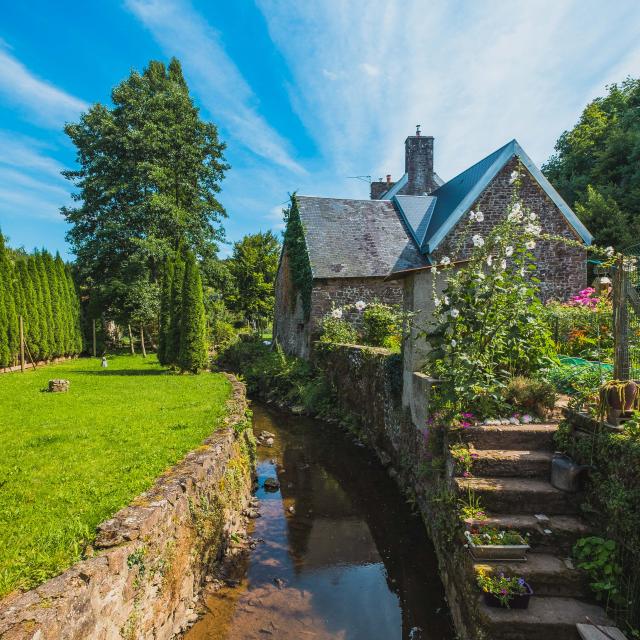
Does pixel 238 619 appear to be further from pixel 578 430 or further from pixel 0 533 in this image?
pixel 578 430

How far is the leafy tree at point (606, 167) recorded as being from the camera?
2139 cm

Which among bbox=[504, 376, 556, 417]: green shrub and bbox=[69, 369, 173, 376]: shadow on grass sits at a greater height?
bbox=[504, 376, 556, 417]: green shrub

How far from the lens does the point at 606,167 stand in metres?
26.2

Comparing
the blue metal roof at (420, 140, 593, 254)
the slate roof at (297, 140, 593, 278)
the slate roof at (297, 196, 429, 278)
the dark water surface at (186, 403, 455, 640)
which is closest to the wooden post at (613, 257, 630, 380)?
the dark water surface at (186, 403, 455, 640)

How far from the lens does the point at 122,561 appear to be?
9.77ft

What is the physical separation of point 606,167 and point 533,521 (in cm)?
3011

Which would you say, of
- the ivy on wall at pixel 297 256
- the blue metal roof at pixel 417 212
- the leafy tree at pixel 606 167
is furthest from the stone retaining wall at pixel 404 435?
the leafy tree at pixel 606 167

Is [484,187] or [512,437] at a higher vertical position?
[484,187]

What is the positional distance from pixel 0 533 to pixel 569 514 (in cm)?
495

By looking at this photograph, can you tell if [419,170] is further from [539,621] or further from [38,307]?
[539,621]

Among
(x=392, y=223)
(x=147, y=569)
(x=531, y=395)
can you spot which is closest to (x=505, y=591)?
(x=531, y=395)

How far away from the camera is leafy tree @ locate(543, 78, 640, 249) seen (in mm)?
21391

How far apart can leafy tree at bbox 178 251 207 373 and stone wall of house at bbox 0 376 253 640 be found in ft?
26.6

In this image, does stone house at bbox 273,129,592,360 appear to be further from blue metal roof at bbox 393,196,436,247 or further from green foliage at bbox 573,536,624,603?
green foliage at bbox 573,536,624,603
